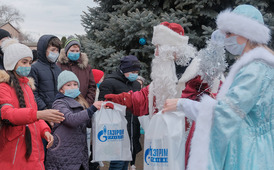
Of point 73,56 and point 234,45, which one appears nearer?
point 234,45

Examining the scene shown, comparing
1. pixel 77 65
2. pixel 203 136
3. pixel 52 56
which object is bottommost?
pixel 203 136

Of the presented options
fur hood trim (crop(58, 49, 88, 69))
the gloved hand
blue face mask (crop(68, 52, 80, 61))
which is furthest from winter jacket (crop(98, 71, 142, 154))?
the gloved hand

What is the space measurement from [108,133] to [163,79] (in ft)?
3.37

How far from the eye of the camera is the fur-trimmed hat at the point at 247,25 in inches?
89.8

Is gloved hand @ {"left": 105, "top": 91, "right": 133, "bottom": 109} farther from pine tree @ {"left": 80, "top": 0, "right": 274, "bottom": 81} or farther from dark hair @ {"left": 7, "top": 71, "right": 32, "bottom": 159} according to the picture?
pine tree @ {"left": 80, "top": 0, "right": 274, "bottom": 81}

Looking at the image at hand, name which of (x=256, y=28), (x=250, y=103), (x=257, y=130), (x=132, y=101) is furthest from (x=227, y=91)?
(x=132, y=101)

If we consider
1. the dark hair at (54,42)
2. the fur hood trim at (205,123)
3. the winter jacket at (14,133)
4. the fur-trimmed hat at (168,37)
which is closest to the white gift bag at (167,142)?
the fur hood trim at (205,123)

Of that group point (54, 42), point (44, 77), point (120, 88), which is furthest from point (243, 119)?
point (54, 42)

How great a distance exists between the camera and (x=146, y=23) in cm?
628

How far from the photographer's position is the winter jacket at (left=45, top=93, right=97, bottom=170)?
11.1 feet

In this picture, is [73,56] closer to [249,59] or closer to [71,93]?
[71,93]

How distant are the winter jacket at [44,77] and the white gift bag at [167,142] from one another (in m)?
1.86

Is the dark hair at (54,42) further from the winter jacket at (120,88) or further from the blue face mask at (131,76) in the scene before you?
the blue face mask at (131,76)

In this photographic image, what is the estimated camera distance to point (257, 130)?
7.22 ft
